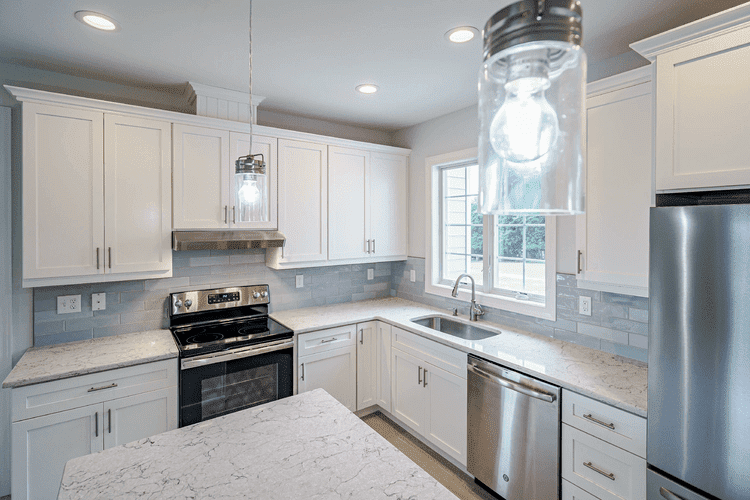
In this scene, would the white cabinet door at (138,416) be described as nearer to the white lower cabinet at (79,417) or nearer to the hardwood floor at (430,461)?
the white lower cabinet at (79,417)

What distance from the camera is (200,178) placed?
2.65 metres

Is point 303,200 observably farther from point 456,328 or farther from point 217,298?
point 456,328

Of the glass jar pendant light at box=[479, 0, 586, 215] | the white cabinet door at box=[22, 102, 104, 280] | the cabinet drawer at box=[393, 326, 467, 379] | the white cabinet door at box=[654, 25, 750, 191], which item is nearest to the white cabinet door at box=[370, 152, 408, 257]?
the cabinet drawer at box=[393, 326, 467, 379]

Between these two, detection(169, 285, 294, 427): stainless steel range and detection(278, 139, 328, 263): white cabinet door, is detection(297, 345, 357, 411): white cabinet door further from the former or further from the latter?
detection(278, 139, 328, 263): white cabinet door

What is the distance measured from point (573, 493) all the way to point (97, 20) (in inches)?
128

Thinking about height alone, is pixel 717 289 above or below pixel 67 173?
below

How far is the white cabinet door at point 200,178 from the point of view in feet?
8.45

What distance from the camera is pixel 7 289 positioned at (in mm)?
2338

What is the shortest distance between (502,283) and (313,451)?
7.18ft

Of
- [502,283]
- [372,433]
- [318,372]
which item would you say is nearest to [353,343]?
[318,372]

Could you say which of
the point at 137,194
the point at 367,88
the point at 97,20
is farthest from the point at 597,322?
the point at 97,20

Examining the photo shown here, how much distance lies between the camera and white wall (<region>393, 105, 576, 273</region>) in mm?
3160

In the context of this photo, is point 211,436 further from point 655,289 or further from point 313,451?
point 655,289

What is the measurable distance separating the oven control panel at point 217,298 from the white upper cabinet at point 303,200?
1.14 feet
